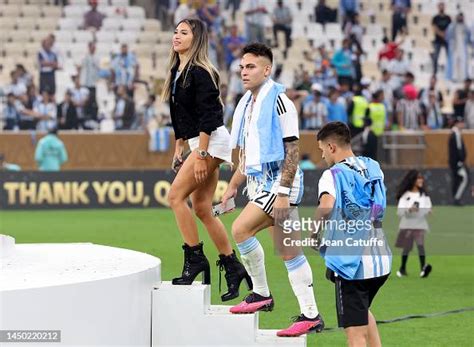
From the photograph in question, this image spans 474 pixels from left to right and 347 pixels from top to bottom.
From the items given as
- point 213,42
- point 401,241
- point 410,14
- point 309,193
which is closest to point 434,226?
point 309,193

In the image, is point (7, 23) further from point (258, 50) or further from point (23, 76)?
point (258, 50)

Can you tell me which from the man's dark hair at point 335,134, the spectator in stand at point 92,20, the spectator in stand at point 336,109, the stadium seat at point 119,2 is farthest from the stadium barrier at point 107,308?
the stadium seat at point 119,2

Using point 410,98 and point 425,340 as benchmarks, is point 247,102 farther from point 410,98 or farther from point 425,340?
point 410,98

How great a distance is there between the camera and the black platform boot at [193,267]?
985 centimetres

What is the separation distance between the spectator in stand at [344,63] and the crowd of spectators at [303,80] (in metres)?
0.02

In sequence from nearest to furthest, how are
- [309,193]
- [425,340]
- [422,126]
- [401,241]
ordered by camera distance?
[425,340]
[401,241]
[309,193]
[422,126]

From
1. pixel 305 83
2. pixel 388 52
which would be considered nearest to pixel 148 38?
pixel 305 83

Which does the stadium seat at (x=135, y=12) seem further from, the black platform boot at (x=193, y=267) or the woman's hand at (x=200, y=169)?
the woman's hand at (x=200, y=169)

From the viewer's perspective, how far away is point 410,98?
99.5ft

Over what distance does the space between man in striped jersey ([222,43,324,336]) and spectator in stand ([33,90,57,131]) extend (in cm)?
1972

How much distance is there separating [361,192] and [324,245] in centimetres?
44

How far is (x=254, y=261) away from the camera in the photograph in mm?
9562

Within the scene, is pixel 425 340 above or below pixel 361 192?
below

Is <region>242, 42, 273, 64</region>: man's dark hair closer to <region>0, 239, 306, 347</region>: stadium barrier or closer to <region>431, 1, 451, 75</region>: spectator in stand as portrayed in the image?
<region>0, 239, 306, 347</region>: stadium barrier
